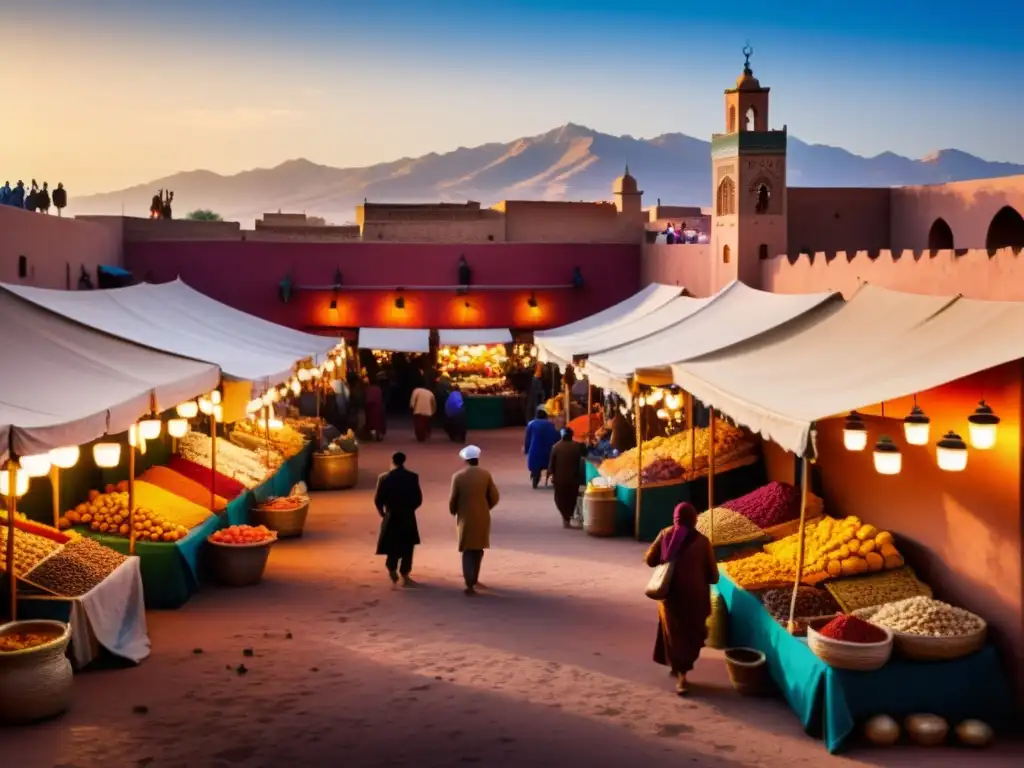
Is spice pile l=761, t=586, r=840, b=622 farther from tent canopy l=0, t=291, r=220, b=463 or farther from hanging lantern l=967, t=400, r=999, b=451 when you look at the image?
tent canopy l=0, t=291, r=220, b=463

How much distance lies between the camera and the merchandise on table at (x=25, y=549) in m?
8.45

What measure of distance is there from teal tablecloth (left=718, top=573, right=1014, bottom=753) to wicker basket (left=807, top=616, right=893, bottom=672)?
6 cm

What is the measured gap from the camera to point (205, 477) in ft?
42.0

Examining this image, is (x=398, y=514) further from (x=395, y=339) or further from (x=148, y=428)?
(x=395, y=339)

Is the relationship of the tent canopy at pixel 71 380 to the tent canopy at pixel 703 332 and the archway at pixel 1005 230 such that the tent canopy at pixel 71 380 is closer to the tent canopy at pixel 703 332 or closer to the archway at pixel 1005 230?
the tent canopy at pixel 703 332

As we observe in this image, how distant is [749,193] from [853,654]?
12118 millimetres

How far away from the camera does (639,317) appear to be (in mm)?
18859

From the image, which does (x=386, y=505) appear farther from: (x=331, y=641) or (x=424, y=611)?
(x=331, y=641)

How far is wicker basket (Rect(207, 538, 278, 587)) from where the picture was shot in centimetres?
1077

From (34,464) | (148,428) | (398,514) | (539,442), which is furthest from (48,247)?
(34,464)

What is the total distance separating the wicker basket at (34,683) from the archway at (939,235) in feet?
58.6

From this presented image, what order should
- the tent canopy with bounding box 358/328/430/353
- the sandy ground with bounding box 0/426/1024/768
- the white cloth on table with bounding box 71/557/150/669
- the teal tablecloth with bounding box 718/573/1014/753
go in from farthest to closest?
the tent canopy with bounding box 358/328/430/353 → the white cloth on table with bounding box 71/557/150/669 → the teal tablecloth with bounding box 718/573/1014/753 → the sandy ground with bounding box 0/426/1024/768

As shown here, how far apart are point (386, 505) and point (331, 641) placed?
7.00 ft

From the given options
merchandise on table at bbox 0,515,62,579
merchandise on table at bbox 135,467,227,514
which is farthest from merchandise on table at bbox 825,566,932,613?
merchandise on table at bbox 135,467,227,514
